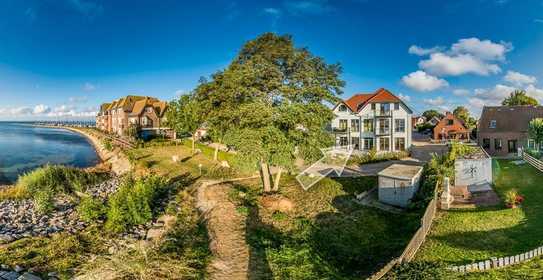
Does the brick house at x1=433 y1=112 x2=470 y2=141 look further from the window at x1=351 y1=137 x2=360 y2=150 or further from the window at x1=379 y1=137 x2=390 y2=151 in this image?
the window at x1=351 y1=137 x2=360 y2=150

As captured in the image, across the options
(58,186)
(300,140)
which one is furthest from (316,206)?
(58,186)

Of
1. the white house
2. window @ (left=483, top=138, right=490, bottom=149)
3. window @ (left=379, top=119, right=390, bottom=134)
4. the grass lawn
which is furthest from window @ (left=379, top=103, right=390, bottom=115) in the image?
the grass lawn

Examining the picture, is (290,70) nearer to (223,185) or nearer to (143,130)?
(223,185)

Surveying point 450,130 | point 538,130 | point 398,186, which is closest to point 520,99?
point 450,130

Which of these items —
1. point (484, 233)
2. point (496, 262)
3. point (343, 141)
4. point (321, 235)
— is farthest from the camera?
point (343, 141)

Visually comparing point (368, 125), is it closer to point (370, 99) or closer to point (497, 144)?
point (370, 99)

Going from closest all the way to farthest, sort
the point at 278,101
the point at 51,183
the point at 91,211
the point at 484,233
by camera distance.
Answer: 1. the point at 484,233
2. the point at 91,211
3. the point at 278,101
4. the point at 51,183

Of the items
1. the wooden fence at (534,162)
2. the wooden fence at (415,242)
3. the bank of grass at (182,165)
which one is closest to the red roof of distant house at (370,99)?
the wooden fence at (534,162)
